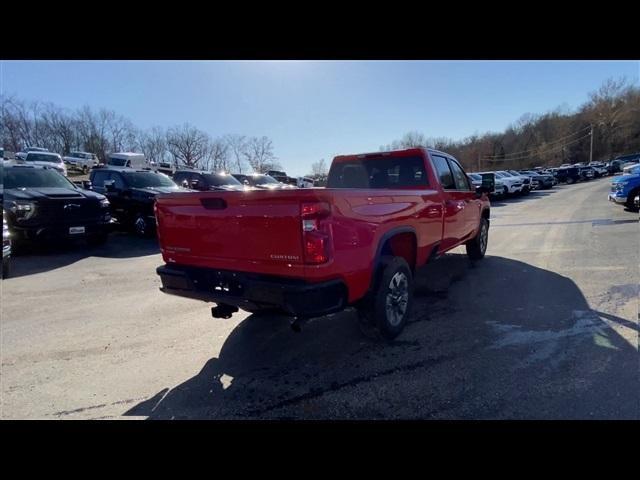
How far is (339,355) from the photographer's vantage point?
10.9 ft

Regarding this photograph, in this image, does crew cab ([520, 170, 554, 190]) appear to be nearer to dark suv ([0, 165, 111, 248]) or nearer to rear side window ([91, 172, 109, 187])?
rear side window ([91, 172, 109, 187])

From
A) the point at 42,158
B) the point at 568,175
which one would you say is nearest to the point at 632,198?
the point at 568,175

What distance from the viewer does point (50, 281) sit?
616cm

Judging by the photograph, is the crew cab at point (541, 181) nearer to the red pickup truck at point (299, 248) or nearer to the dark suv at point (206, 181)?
the dark suv at point (206, 181)

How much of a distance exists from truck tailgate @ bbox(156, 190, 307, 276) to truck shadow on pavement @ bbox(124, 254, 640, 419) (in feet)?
3.25

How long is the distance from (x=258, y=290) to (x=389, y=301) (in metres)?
1.47

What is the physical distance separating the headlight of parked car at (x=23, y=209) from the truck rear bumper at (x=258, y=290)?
244 inches

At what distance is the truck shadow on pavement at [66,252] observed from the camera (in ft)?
23.0

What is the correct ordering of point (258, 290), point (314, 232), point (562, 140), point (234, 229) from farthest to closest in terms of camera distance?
point (562, 140) → point (234, 229) → point (258, 290) → point (314, 232)

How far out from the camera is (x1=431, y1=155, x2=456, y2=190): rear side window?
4969 mm

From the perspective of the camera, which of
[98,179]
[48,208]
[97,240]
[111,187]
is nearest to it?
[48,208]

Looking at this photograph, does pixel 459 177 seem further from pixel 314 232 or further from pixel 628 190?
pixel 628 190
